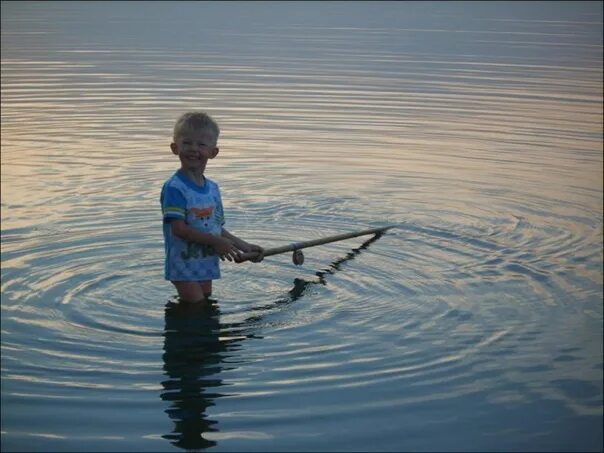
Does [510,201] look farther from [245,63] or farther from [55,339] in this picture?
[245,63]

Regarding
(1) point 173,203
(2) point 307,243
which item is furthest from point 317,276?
(1) point 173,203

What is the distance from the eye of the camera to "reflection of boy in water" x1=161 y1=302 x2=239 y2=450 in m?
6.04

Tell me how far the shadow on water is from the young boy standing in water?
0.24 m

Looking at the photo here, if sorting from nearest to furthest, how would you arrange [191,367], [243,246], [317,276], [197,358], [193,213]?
[191,367] → [197,358] → [193,213] → [243,246] → [317,276]

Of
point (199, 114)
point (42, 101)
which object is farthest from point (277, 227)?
point (42, 101)

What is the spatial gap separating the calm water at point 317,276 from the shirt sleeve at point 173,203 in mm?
817

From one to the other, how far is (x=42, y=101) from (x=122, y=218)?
905 cm

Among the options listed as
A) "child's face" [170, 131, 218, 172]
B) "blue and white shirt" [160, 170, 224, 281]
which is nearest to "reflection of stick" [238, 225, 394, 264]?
"blue and white shirt" [160, 170, 224, 281]

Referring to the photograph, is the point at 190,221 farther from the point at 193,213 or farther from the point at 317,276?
the point at 317,276

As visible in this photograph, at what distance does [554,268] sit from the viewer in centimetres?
924

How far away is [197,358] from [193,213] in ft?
3.32

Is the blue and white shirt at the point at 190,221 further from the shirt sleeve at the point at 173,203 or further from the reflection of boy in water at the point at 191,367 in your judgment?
the reflection of boy in water at the point at 191,367

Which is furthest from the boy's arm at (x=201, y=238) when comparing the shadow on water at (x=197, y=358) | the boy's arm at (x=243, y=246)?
the shadow on water at (x=197, y=358)

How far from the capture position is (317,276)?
9070 mm
